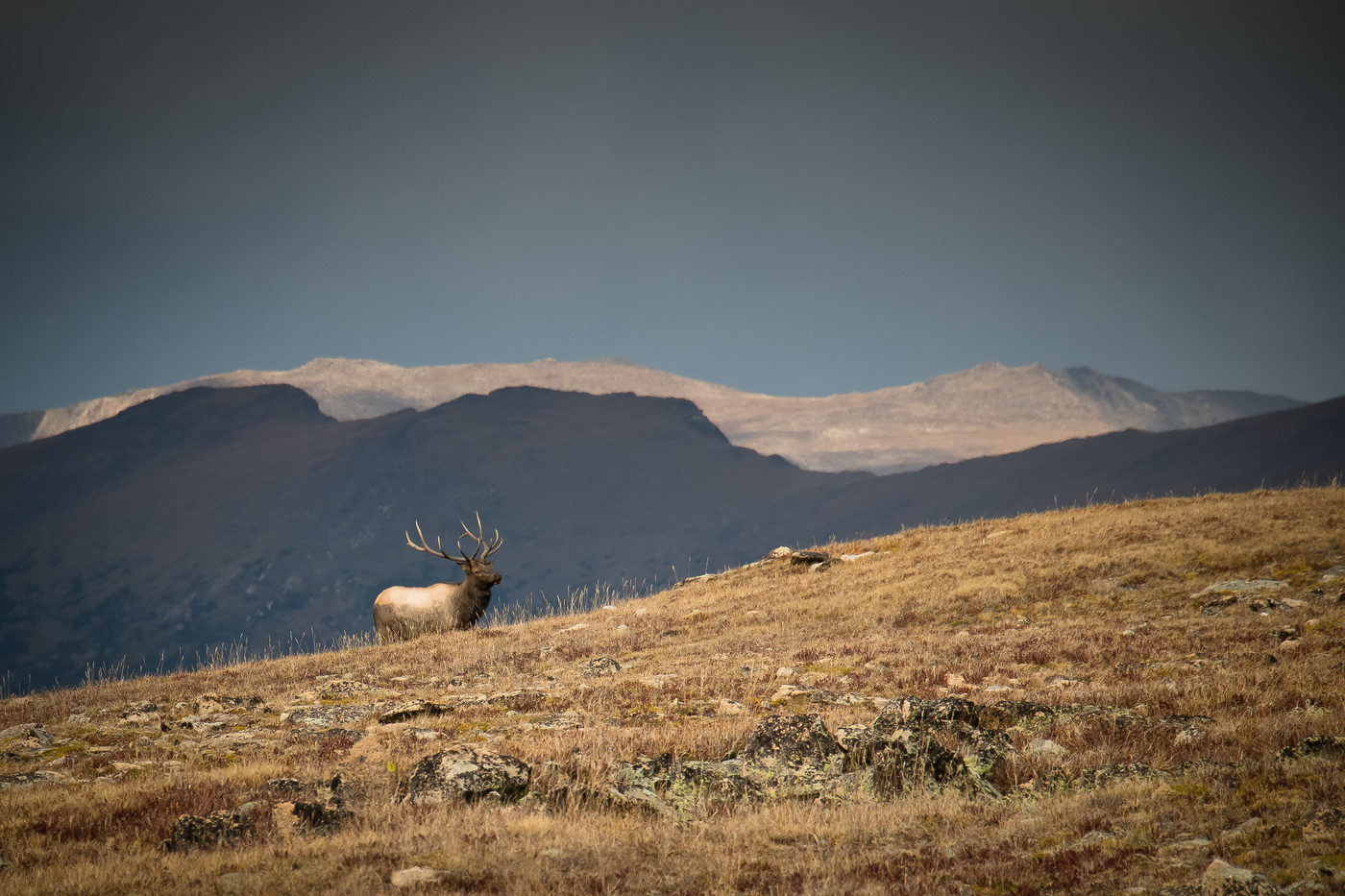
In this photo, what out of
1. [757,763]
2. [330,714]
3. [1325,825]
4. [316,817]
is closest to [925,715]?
[757,763]

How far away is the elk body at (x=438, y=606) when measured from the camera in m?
22.3

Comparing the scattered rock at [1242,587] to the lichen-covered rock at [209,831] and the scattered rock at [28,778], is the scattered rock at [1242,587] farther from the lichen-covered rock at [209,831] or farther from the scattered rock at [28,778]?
the scattered rock at [28,778]

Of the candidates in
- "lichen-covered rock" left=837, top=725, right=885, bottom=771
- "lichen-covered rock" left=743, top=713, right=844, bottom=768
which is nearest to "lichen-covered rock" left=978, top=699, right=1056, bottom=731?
"lichen-covered rock" left=837, top=725, right=885, bottom=771

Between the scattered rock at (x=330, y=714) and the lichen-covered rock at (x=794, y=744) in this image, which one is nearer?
the lichen-covered rock at (x=794, y=744)

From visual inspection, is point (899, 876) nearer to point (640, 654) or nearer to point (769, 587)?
point (640, 654)

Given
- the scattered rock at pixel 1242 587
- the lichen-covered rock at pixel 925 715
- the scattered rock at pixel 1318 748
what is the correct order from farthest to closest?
the scattered rock at pixel 1242 587, the lichen-covered rock at pixel 925 715, the scattered rock at pixel 1318 748

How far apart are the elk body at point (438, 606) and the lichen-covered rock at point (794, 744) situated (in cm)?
1475

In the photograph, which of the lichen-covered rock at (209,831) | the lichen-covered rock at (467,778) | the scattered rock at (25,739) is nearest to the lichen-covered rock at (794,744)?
the lichen-covered rock at (467,778)

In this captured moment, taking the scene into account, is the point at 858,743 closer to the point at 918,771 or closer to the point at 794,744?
the point at 794,744

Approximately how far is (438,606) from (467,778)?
15641 mm

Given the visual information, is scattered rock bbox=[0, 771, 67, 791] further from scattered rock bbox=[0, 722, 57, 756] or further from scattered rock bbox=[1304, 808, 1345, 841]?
scattered rock bbox=[1304, 808, 1345, 841]

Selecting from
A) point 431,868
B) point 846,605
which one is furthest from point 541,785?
point 846,605

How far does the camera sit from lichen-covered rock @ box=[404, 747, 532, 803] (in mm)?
7312

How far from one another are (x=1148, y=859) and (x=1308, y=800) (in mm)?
1380
